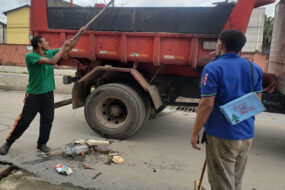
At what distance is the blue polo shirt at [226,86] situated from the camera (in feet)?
6.14

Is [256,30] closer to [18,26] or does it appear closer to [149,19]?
[149,19]

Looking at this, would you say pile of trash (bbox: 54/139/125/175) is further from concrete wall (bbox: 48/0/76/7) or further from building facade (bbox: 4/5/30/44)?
building facade (bbox: 4/5/30/44)

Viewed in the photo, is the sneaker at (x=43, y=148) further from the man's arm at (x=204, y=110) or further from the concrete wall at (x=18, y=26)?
the concrete wall at (x=18, y=26)

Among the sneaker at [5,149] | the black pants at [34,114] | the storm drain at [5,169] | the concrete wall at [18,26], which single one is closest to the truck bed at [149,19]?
the black pants at [34,114]

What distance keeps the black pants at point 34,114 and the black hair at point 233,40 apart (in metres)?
2.62

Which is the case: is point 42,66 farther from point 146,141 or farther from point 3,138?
point 146,141

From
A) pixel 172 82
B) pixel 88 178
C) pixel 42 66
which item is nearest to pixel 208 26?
pixel 172 82

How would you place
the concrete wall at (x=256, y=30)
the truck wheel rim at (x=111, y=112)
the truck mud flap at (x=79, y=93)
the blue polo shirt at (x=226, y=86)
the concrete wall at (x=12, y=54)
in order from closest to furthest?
1. the blue polo shirt at (x=226, y=86)
2. the truck wheel rim at (x=111, y=112)
3. the truck mud flap at (x=79, y=93)
4. the concrete wall at (x=12, y=54)
5. the concrete wall at (x=256, y=30)

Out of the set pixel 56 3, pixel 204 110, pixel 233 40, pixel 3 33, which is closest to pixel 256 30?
pixel 56 3

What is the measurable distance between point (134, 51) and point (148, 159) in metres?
1.81

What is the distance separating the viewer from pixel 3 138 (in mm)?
4168

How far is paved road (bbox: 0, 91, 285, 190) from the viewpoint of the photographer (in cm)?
298

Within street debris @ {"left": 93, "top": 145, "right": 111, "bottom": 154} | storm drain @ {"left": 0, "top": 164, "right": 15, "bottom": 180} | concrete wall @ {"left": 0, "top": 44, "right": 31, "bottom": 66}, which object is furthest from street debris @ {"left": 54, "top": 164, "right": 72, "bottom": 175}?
concrete wall @ {"left": 0, "top": 44, "right": 31, "bottom": 66}

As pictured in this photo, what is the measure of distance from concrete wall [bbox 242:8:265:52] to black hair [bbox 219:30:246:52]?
19.4 meters
